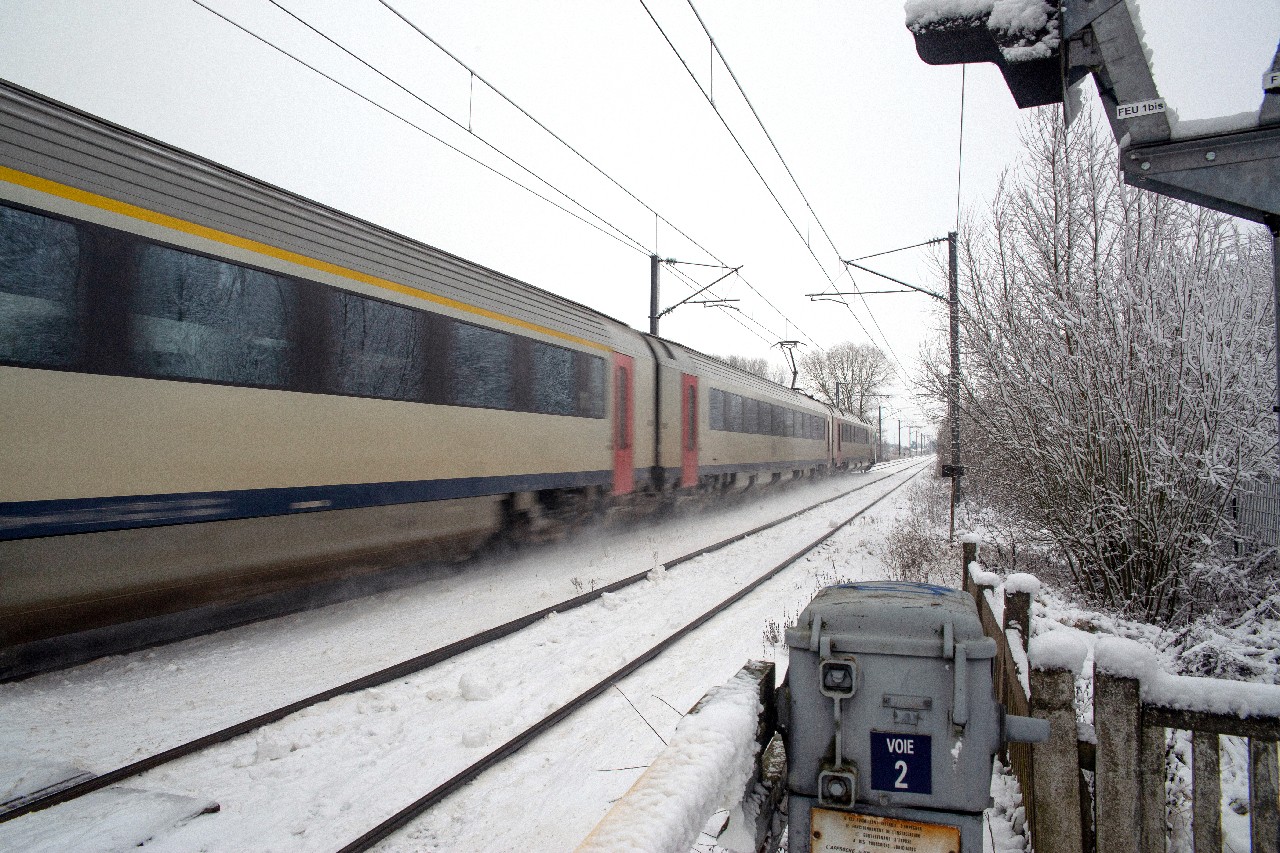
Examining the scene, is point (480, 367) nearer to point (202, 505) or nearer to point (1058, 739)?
point (202, 505)

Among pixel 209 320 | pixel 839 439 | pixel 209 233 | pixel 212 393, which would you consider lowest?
pixel 839 439

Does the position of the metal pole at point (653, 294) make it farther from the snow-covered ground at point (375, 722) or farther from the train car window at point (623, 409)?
the snow-covered ground at point (375, 722)

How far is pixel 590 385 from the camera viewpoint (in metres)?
10.2

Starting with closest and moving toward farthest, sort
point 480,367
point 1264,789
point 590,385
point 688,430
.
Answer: point 1264,789 → point 480,367 → point 590,385 → point 688,430

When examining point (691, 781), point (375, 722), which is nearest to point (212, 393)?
point (375, 722)

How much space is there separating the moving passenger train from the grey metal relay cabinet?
14.8ft

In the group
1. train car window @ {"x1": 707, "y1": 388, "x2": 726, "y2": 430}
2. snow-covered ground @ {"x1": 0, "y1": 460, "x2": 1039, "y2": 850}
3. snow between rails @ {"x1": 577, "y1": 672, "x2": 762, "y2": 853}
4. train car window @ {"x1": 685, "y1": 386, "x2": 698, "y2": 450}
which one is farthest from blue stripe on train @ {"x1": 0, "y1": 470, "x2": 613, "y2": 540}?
train car window @ {"x1": 707, "y1": 388, "x2": 726, "y2": 430}

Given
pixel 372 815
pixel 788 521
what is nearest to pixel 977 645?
pixel 372 815

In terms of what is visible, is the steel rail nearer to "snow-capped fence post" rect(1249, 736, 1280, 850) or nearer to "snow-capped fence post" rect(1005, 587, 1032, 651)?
"snow-capped fence post" rect(1005, 587, 1032, 651)

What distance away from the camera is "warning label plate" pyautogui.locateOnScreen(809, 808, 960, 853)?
7.13 ft

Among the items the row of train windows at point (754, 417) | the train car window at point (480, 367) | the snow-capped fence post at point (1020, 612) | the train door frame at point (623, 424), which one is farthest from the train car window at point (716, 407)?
the snow-capped fence post at point (1020, 612)

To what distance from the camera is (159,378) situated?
4.90 meters

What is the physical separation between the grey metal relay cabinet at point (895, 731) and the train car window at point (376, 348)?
5.12 m

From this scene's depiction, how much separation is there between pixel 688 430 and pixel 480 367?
6405mm
